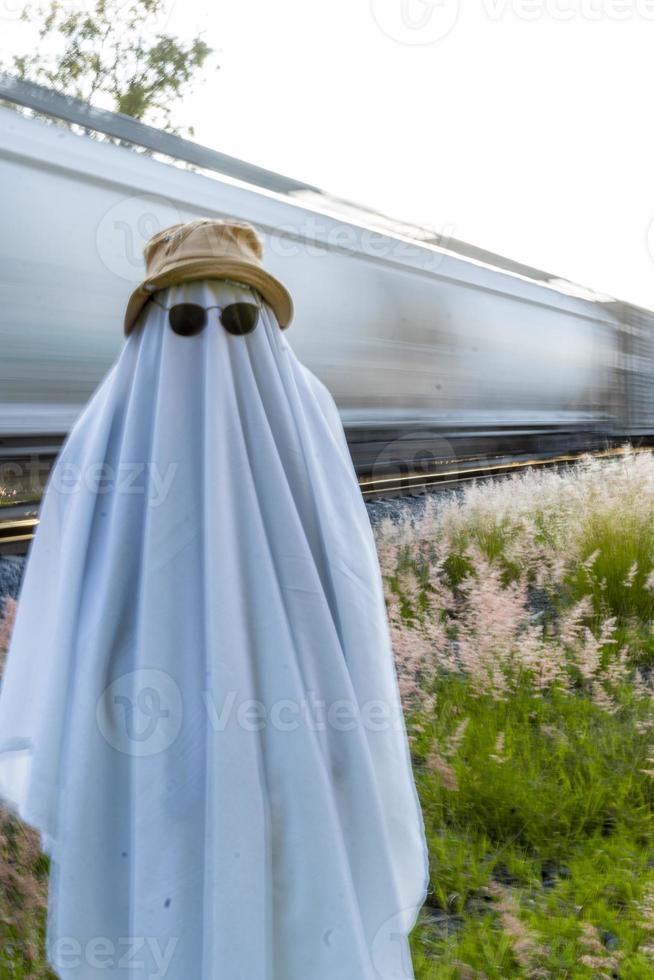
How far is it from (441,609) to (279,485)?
2.59 meters

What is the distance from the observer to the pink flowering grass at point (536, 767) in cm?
240

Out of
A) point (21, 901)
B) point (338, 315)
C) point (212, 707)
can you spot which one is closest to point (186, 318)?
point (212, 707)

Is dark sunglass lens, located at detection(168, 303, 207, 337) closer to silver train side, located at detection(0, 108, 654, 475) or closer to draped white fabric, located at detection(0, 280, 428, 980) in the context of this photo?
draped white fabric, located at detection(0, 280, 428, 980)

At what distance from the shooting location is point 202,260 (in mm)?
1819

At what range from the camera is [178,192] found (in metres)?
5.11

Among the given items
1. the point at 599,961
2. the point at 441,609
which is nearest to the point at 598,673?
the point at 441,609

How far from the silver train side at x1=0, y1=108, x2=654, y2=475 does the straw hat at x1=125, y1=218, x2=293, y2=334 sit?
2.65m

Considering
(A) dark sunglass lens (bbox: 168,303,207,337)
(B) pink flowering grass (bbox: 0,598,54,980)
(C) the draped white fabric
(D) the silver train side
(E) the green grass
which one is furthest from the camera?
(D) the silver train side

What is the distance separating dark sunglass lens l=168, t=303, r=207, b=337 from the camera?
5.86ft

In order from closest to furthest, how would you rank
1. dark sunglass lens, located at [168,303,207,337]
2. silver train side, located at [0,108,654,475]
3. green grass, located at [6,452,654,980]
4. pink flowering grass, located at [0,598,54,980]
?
dark sunglass lens, located at [168,303,207,337] → pink flowering grass, located at [0,598,54,980] → green grass, located at [6,452,654,980] → silver train side, located at [0,108,654,475]

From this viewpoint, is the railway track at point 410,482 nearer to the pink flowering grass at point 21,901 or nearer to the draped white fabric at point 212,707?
the pink flowering grass at point 21,901

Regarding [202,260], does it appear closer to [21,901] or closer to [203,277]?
[203,277]

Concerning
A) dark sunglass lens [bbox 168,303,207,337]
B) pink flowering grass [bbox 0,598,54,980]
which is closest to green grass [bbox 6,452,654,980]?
pink flowering grass [bbox 0,598,54,980]

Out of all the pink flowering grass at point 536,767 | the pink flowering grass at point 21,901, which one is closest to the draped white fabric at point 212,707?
the pink flowering grass at point 21,901
